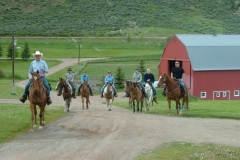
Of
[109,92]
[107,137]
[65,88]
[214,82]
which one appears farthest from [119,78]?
[107,137]

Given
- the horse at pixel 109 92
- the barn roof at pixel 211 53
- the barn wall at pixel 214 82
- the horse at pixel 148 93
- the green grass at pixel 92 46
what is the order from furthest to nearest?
the green grass at pixel 92 46, the barn roof at pixel 211 53, the barn wall at pixel 214 82, the horse at pixel 109 92, the horse at pixel 148 93

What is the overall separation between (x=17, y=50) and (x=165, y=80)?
233 ft

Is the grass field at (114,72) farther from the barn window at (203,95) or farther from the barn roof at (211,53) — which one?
the barn roof at (211,53)

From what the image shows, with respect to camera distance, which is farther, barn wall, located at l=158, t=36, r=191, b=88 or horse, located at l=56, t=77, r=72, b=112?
barn wall, located at l=158, t=36, r=191, b=88

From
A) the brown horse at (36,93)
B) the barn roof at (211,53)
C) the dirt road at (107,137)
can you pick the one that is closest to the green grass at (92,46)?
the barn roof at (211,53)

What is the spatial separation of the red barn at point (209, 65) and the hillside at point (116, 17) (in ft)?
217

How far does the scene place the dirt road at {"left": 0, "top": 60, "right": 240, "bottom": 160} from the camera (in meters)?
14.9

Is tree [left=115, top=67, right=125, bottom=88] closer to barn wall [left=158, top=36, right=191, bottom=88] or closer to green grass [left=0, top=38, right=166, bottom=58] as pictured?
barn wall [left=158, top=36, right=191, bottom=88]

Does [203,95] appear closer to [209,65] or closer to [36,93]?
[209,65]

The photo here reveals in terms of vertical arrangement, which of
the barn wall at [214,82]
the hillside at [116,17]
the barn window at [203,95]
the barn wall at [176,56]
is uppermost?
the hillside at [116,17]

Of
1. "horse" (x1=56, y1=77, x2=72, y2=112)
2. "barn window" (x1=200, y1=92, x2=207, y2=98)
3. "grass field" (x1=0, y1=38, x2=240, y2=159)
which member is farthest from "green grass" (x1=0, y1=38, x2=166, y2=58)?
"horse" (x1=56, y1=77, x2=72, y2=112)

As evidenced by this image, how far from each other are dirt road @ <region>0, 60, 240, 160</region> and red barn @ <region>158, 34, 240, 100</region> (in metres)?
37.3

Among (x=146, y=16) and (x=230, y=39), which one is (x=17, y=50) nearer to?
(x=230, y=39)

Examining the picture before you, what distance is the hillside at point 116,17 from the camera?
132750mm
